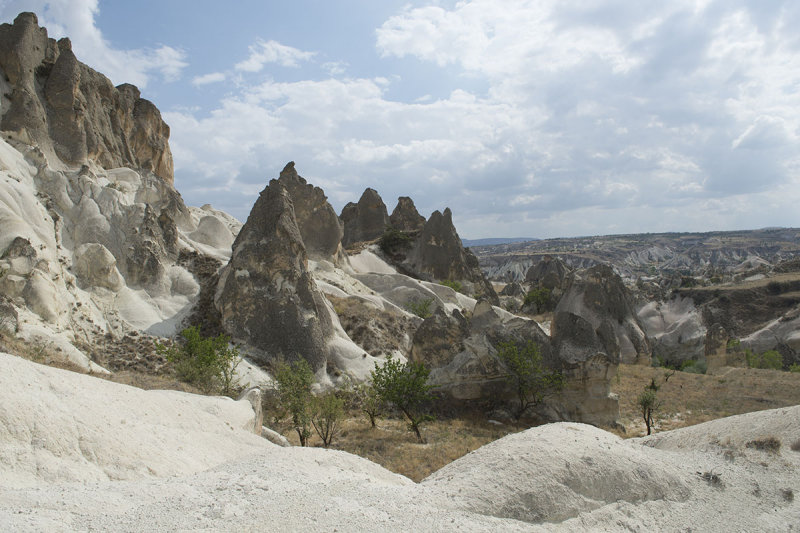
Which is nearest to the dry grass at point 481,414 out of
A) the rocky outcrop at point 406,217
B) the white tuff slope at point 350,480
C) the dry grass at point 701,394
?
the dry grass at point 701,394

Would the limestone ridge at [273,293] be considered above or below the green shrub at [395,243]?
below

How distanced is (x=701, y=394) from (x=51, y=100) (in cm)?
3533

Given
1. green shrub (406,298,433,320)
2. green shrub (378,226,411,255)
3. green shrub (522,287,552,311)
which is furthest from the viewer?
green shrub (378,226,411,255)

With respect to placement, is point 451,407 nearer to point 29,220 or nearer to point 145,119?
point 29,220

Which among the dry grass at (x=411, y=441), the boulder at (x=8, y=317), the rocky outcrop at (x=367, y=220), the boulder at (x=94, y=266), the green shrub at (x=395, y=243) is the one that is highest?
the rocky outcrop at (x=367, y=220)

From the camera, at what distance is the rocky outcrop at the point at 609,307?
3038 centimetres

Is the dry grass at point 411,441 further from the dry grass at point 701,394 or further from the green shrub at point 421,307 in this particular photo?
the green shrub at point 421,307

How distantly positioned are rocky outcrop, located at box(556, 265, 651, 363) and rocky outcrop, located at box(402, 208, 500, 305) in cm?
1333

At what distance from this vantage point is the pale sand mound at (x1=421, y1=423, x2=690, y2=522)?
18.5 ft

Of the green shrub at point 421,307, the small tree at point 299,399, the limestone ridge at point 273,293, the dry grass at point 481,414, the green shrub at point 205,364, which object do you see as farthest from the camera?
the green shrub at point 421,307

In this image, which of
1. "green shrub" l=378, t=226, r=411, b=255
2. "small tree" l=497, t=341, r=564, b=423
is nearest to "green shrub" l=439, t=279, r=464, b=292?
"green shrub" l=378, t=226, r=411, b=255

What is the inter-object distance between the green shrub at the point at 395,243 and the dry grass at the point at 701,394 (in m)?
24.5

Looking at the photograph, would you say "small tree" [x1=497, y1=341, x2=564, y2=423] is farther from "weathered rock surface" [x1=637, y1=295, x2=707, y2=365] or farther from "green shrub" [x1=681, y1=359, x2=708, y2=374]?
"weathered rock surface" [x1=637, y1=295, x2=707, y2=365]

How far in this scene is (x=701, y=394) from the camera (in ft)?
78.8
